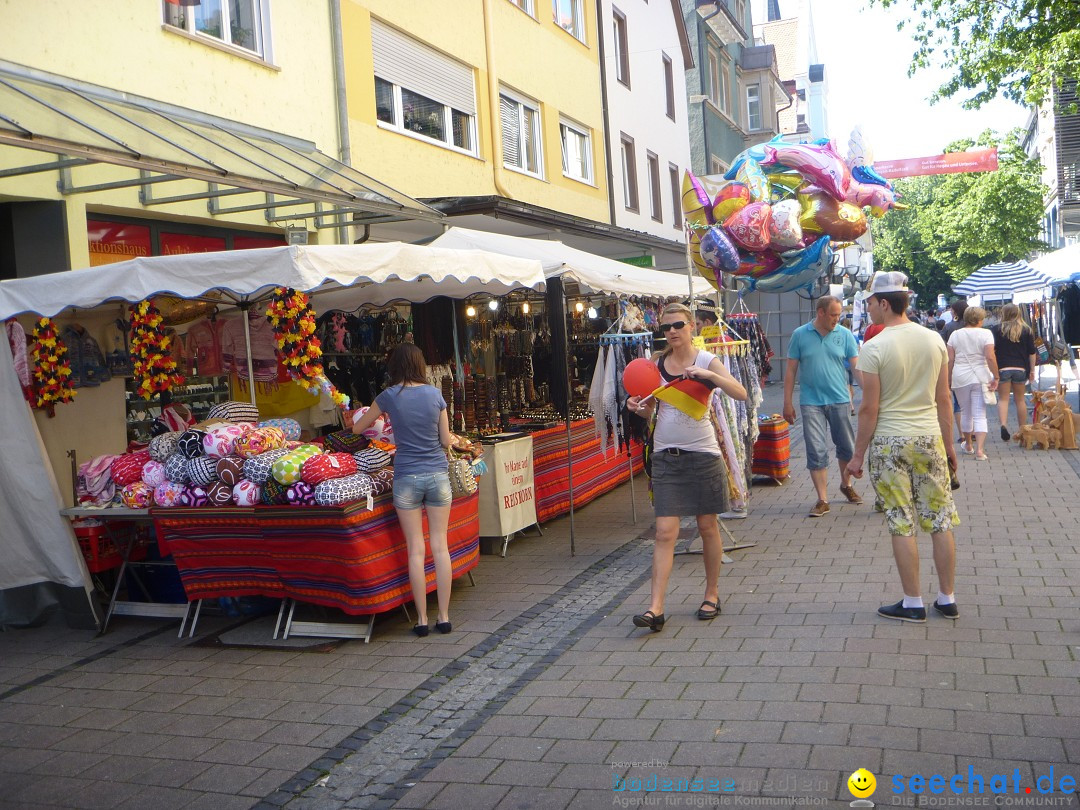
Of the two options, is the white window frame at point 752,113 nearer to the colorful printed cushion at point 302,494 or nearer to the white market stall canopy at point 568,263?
the white market stall canopy at point 568,263

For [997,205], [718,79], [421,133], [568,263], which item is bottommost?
[568,263]

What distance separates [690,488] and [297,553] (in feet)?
7.71

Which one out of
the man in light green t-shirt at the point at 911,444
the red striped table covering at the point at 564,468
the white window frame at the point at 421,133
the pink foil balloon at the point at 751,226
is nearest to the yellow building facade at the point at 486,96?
the white window frame at the point at 421,133

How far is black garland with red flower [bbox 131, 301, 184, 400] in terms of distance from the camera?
6.98 meters

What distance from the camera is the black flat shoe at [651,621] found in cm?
575

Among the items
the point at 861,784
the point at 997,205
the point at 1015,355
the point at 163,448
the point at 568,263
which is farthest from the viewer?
the point at 997,205

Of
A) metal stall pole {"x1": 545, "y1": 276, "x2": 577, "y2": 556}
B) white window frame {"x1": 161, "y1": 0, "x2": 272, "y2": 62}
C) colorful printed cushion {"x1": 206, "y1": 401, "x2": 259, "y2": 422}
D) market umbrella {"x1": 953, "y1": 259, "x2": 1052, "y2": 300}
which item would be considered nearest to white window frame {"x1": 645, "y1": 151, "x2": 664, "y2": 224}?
market umbrella {"x1": 953, "y1": 259, "x2": 1052, "y2": 300}

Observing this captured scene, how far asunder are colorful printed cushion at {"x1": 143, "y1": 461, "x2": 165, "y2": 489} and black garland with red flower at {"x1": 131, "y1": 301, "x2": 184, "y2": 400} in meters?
0.60

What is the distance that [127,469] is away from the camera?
22.3ft

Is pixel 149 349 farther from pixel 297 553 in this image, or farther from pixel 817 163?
pixel 817 163

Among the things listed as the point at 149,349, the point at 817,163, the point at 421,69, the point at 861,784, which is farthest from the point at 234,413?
the point at 421,69

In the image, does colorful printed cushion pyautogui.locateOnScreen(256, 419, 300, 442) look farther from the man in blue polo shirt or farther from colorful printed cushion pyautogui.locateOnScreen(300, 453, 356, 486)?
the man in blue polo shirt

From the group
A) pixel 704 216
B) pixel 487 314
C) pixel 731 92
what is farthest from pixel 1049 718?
pixel 731 92

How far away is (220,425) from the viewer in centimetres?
648
